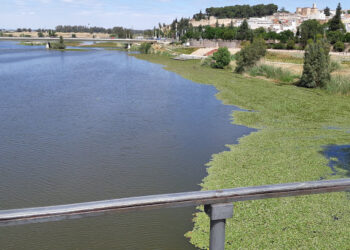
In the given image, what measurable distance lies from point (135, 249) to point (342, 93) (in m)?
31.2

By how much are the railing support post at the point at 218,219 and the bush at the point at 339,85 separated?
3523cm

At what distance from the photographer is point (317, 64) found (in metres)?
37.1

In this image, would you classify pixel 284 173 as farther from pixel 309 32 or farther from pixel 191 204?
pixel 309 32

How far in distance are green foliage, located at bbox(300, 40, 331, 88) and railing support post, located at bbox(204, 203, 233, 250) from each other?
37424 mm

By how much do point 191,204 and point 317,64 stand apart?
37829 mm

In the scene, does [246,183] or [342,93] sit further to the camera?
[342,93]

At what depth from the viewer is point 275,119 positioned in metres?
23.8

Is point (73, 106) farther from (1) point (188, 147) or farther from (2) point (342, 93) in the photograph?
(2) point (342, 93)

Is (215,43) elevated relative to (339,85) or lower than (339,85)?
elevated

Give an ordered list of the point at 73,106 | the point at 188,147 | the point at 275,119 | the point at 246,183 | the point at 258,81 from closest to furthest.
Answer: the point at 246,183, the point at 188,147, the point at 275,119, the point at 73,106, the point at 258,81

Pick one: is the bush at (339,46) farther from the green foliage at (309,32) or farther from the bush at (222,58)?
the bush at (222,58)

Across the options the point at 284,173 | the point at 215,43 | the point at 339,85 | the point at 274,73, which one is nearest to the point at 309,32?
the point at 215,43

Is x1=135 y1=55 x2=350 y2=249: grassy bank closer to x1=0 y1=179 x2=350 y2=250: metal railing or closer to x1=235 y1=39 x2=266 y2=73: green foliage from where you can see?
x1=0 y1=179 x2=350 y2=250: metal railing

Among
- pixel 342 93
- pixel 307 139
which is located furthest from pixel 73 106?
pixel 342 93
